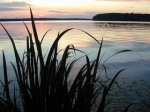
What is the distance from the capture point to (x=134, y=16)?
177375 mm

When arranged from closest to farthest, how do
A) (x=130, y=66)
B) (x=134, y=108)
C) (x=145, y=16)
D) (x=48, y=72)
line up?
1. (x=48, y=72)
2. (x=134, y=108)
3. (x=130, y=66)
4. (x=145, y=16)

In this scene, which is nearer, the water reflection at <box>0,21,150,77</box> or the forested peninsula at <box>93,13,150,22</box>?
the water reflection at <box>0,21,150,77</box>

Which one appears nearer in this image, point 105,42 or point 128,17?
point 105,42

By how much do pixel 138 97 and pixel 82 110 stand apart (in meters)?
6.50

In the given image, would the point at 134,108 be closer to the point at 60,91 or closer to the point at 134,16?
the point at 60,91

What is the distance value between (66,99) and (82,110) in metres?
0.16

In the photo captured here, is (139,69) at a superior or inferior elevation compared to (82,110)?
inferior

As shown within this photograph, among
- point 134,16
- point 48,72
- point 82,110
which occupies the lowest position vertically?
point 134,16

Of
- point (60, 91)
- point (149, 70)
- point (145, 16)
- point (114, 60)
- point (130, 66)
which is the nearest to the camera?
point (60, 91)

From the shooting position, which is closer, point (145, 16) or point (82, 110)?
point (82, 110)

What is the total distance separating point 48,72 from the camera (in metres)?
2.18

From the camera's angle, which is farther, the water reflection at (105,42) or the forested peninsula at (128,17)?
the forested peninsula at (128,17)

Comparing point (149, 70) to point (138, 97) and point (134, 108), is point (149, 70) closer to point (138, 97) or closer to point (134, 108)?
point (138, 97)

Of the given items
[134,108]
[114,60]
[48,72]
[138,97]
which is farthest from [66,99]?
[114,60]
